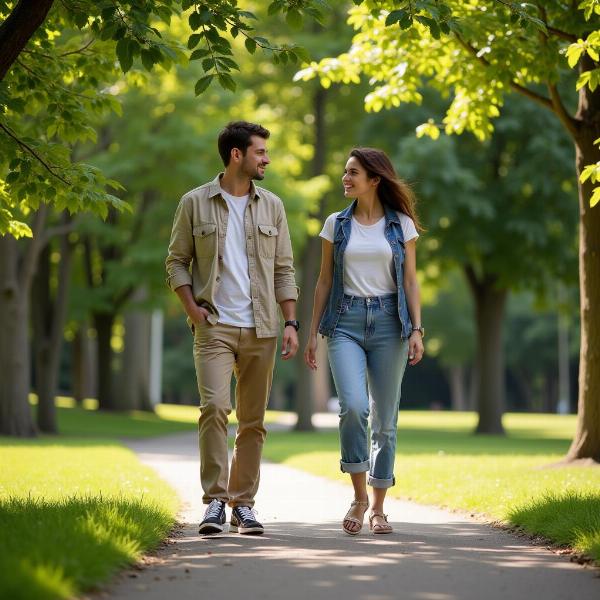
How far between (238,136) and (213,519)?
2.34 m

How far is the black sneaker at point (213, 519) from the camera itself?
6.89 metres

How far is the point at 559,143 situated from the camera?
960 inches

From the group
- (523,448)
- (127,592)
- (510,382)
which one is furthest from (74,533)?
(510,382)

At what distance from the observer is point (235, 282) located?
708 cm

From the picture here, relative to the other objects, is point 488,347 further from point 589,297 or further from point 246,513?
point 246,513

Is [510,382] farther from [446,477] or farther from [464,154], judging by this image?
[446,477]

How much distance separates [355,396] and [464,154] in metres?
19.4

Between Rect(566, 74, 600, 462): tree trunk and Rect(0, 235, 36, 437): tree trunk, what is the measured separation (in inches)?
470

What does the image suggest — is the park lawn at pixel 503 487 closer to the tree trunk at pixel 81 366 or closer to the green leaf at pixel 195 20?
the green leaf at pixel 195 20

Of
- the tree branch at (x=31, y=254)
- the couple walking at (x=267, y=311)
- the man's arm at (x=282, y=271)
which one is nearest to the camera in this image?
the couple walking at (x=267, y=311)

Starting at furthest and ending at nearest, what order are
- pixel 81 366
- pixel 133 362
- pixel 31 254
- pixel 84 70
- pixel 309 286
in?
pixel 81 366, pixel 133 362, pixel 309 286, pixel 31 254, pixel 84 70

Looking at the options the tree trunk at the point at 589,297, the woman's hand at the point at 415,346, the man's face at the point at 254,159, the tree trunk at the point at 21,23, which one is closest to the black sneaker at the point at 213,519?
the woman's hand at the point at 415,346

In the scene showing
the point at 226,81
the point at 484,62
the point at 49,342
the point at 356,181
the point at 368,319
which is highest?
the point at 484,62

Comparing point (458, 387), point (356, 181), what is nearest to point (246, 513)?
point (356, 181)
